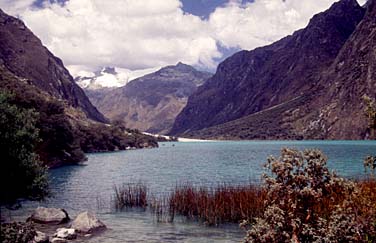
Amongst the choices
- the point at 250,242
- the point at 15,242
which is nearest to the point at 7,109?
the point at 15,242

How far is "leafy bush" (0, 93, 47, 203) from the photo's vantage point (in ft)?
74.7

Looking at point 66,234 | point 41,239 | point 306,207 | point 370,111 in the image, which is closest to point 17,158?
point 41,239

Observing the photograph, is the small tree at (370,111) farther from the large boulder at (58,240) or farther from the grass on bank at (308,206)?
the large boulder at (58,240)

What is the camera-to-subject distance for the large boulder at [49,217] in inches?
1179

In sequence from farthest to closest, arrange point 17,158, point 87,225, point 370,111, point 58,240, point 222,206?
point 222,206 → point 87,225 → point 58,240 → point 17,158 → point 370,111

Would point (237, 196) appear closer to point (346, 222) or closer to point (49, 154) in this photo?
point (346, 222)

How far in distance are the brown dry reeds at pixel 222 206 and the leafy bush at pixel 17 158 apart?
32.8 feet

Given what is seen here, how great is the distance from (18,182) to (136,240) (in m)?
7.65

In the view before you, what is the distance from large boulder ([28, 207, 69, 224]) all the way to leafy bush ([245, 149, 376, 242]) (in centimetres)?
1866

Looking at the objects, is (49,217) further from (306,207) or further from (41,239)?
(306,207)

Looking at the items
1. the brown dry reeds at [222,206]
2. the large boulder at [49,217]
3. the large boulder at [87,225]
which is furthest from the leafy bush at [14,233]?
the brown dry reeds at [222,206]

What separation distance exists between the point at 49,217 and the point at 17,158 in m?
7.90

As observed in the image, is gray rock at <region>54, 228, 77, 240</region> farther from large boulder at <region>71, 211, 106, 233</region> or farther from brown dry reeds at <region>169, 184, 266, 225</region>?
brown dry reeds at <region>169, 184, 266, 225</region>

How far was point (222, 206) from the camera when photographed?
95.5 feet
